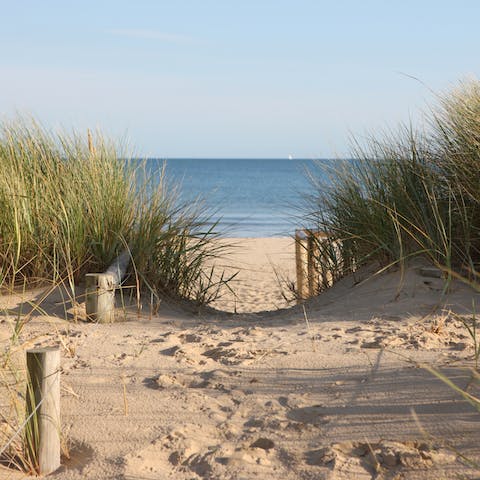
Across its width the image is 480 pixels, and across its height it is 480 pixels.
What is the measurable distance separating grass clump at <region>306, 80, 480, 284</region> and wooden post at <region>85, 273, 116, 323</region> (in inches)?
74.1

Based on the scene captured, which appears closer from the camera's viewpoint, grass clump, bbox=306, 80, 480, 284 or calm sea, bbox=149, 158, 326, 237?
grass clump, bbox=306, 80, 480, 284

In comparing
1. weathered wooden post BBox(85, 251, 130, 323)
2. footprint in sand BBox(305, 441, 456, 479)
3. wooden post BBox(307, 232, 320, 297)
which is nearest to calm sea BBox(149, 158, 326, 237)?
wooden post BBox(307, 232, 320, 297)

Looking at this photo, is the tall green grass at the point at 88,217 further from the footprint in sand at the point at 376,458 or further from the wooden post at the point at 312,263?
the footprint in sand at the point at 376,458

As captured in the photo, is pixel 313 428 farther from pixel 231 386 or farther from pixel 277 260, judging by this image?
pixel 277 260

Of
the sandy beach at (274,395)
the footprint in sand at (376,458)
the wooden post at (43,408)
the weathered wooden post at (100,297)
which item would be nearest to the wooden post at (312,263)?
the sandy beach at (274,395)

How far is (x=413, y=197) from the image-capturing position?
5559mm

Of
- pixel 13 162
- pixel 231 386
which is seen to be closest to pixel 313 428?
pixel 231 386

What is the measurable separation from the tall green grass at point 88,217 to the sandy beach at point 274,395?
1.87 feet

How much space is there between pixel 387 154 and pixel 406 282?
126 cm

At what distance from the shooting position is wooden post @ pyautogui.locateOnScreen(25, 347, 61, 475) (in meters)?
2.77

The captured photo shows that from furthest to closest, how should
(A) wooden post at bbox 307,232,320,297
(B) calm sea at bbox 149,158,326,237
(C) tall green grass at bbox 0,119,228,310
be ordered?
(B) calm sea at bbox 149,158,326,237 < (A) wooden post at bbox 307,232,320,297 < (C) tall green grass at bbox 0,119,228,310

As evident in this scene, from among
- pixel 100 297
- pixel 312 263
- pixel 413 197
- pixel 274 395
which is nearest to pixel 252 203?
pixel 312 263

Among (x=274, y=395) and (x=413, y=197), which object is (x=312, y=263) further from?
(x=274, y=395)

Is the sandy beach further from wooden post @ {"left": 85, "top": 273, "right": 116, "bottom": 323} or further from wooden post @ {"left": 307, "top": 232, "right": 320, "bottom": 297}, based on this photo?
wooden post @ {"left": 307, "top": 232, "right": 320, "bottom": 297}
